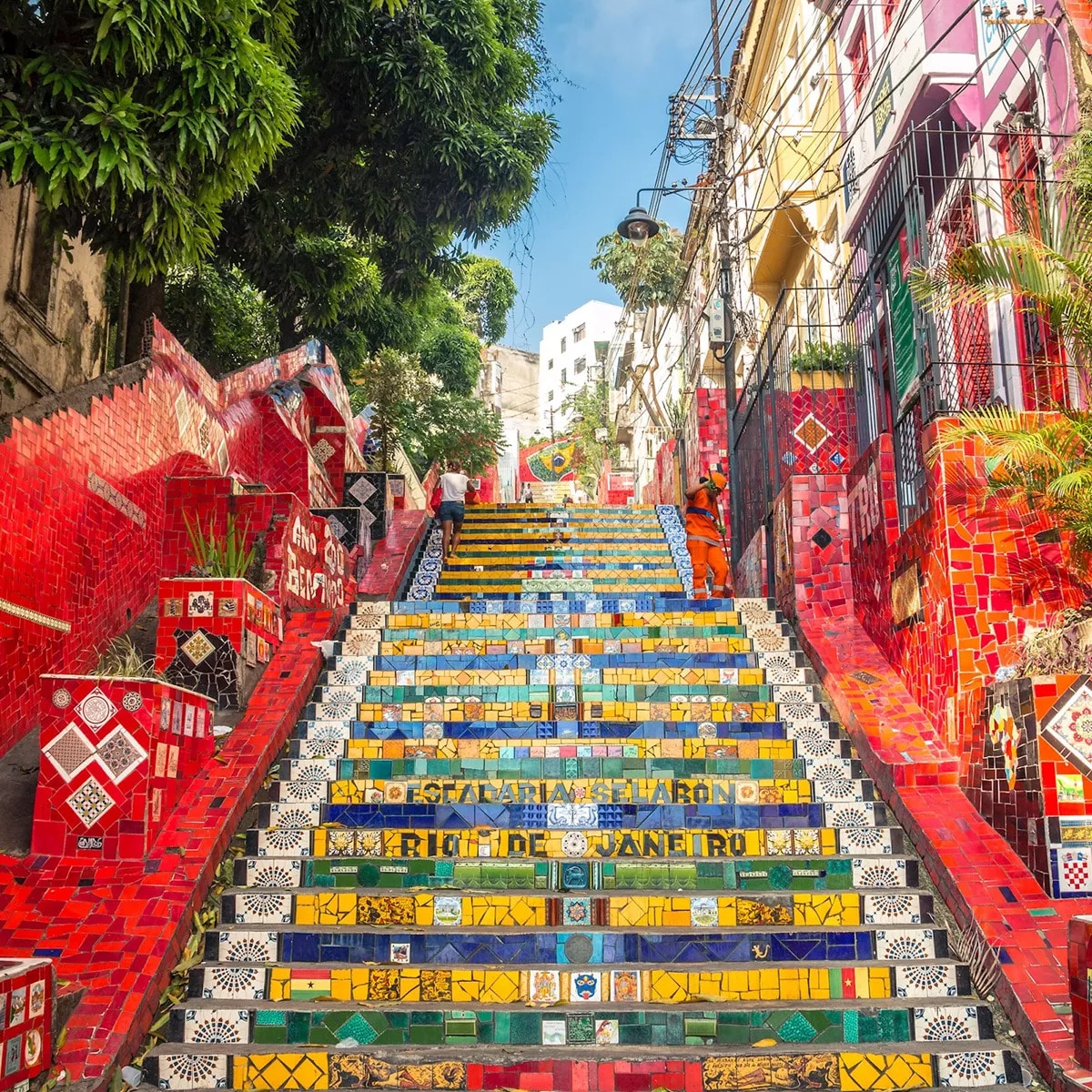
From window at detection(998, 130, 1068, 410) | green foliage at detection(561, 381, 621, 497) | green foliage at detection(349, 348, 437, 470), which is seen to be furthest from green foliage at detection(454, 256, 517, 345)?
window at detection(998, 130, 1068, 410)

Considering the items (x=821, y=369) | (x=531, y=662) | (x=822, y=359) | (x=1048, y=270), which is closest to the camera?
(x=1048, y=270)

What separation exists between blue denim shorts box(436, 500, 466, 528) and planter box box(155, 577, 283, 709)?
6024 mm

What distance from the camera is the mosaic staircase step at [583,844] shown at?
20.1 feet

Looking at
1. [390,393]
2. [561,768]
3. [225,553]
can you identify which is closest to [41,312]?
[225,553]

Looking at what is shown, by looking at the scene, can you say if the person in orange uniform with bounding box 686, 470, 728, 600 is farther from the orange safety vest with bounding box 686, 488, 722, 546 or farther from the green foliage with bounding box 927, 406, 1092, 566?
the green foliage with bounding box 927, 406, 1092, 566

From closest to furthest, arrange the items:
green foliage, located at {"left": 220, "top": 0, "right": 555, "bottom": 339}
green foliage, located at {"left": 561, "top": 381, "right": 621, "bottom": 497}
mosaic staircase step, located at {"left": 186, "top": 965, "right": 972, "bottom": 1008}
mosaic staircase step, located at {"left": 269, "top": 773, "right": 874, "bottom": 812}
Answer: mosaic staircase step, located at {"left": 186, "top": 965, "right": 972, "bottom": 1008}
mosaic staircase step, located at {"left": 269, "top": 773, "right": 874, "bottom": 812}
green foliage, located at {"left": 220, "top": 0, "right": 555, "bottom": 339}
green foliage, located at {"left": 561, "top": 381, "right": 621, "bottom": 497}

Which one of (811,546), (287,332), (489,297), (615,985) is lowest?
(615,985)

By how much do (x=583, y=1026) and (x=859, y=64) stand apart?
12.9 m

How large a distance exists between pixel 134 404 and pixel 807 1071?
23.8 ft

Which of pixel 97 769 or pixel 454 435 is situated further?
pixel 454 435

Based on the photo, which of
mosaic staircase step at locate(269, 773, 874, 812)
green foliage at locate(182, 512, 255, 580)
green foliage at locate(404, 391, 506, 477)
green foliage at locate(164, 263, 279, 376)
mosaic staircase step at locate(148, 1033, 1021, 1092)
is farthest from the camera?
green foliage at locate(404, 391, 506, 477)

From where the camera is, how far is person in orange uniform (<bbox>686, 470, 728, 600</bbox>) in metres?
10.9

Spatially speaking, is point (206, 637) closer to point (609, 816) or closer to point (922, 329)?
point (609, 816)

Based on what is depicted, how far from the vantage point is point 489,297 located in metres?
45.7
